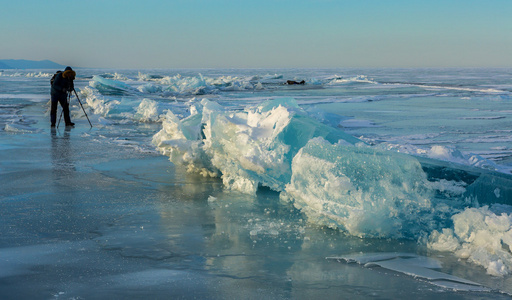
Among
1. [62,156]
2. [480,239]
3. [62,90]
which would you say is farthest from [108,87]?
[480,239]

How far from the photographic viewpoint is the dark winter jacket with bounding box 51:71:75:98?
1234 cm

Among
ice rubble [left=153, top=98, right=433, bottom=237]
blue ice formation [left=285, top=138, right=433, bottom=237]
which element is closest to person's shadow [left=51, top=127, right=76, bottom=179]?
ice rubble [left=153, top=98, right=433, bottom=237]

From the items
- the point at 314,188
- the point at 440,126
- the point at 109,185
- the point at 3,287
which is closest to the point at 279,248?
the point at 314,188

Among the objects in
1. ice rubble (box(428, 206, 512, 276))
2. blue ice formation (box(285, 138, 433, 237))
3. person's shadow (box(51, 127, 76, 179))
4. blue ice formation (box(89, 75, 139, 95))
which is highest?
blue ice formation (box(89, 75, 139, 95))

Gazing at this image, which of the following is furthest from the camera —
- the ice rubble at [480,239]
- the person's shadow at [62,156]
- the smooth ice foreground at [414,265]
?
the person's shadow at [62,156]

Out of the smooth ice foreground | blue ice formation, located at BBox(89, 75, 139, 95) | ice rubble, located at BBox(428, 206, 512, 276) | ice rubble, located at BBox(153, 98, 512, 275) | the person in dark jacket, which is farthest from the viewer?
blue ice formation, located at BBox(89, 75, 139, 95)

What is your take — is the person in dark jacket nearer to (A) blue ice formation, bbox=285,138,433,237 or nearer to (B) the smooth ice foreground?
(A) blue ice formation, bbox=285,138,433,237

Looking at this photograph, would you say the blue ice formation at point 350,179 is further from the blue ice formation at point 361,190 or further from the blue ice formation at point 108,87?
the blue ice formation at point 108,87

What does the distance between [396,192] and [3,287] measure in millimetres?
2844

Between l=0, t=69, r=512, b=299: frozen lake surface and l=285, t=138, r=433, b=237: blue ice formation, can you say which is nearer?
l=0, t=69, r=512, b=299: frozen lake surface

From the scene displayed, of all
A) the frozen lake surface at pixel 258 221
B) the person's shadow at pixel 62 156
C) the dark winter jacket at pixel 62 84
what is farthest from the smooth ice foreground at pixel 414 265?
the dark winter jacket at pixel 62 84

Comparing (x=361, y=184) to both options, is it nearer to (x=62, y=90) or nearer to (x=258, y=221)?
(x=258, y=221)

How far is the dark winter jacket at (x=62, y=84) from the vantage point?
1234cm

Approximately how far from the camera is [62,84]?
1252 cm
